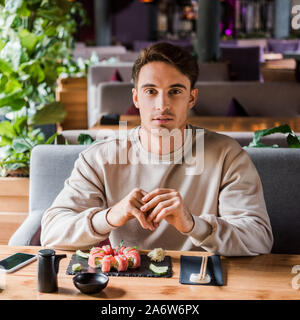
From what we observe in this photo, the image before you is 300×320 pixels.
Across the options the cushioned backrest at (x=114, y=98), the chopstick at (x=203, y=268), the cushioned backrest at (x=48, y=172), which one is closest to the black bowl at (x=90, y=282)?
the chopstick at (x=203, y=268)

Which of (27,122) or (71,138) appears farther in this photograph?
(27,122)

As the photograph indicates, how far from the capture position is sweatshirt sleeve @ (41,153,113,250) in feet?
5.44

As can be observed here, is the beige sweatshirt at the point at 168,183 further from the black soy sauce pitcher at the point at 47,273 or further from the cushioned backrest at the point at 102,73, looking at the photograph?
the cushioned backrest at the point at 102,73

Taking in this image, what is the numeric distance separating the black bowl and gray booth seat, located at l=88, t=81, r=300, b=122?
11.2ft

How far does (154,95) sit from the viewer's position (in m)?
1.79

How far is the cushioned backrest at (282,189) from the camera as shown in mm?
2178

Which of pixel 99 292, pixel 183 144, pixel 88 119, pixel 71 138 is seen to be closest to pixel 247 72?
pixel 88 119

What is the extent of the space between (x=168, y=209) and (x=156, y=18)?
16.9m

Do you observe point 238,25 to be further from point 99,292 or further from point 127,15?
point 99,292

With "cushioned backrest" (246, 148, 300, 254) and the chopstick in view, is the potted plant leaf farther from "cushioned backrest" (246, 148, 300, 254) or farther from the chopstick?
the chopstick

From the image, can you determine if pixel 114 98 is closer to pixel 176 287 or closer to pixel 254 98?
pixel 254 98

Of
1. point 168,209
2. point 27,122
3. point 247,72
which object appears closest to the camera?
Result: point 168,209

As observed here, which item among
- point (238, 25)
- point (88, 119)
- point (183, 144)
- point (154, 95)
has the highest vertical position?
point (238, 25)

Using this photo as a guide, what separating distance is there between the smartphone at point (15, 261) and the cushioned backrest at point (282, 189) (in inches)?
42.0
